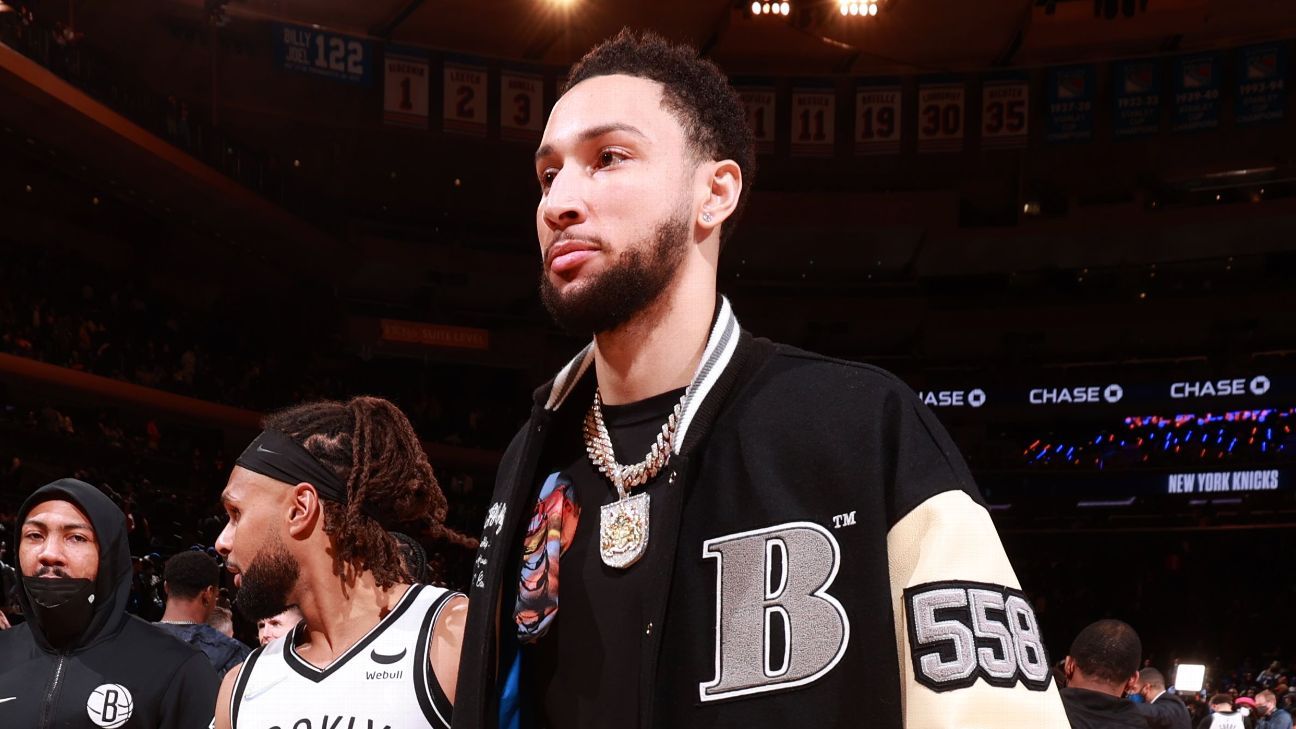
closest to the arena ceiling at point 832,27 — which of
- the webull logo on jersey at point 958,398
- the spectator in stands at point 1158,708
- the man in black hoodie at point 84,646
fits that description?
the webull logo on jersey at point 958,398

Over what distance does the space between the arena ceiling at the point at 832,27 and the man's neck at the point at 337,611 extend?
19.1 m

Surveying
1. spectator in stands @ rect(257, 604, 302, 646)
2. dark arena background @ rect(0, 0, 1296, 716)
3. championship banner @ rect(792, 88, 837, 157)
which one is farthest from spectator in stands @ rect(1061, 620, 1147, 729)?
championship banner @ rect(792, 88, 837, 157)

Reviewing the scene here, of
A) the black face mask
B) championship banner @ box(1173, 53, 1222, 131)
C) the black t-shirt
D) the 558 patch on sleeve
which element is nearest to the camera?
the 558 patch on sleeve

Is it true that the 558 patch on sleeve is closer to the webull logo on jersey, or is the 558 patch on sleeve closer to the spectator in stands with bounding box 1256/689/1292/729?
the spectator in stands with bounding box 1256/689/1292/729

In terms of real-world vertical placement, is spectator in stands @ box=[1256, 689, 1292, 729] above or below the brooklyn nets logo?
below

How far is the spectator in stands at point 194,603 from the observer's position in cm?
581

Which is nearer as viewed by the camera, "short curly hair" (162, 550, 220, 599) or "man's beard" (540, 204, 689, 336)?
"man's beard" (540, 204, 689, 336)

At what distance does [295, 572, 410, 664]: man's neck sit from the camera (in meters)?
2.87

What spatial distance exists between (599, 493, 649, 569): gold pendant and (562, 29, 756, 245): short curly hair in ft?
1.37

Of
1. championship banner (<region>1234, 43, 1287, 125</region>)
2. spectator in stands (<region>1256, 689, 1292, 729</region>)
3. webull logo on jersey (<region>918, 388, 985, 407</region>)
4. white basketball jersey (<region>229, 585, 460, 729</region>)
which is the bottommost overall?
spectator in stands (<region>1256, 689, 1292, 729</region>)

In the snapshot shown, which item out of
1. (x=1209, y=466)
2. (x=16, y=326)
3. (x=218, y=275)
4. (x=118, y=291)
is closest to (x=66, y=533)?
(x=16, y=326)

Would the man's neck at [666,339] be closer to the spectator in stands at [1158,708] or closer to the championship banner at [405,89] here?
the spectator in stands at [1158,708]

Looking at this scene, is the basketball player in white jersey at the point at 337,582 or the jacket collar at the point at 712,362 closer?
the jacket collar at the point at 712,362

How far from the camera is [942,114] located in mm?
22422
